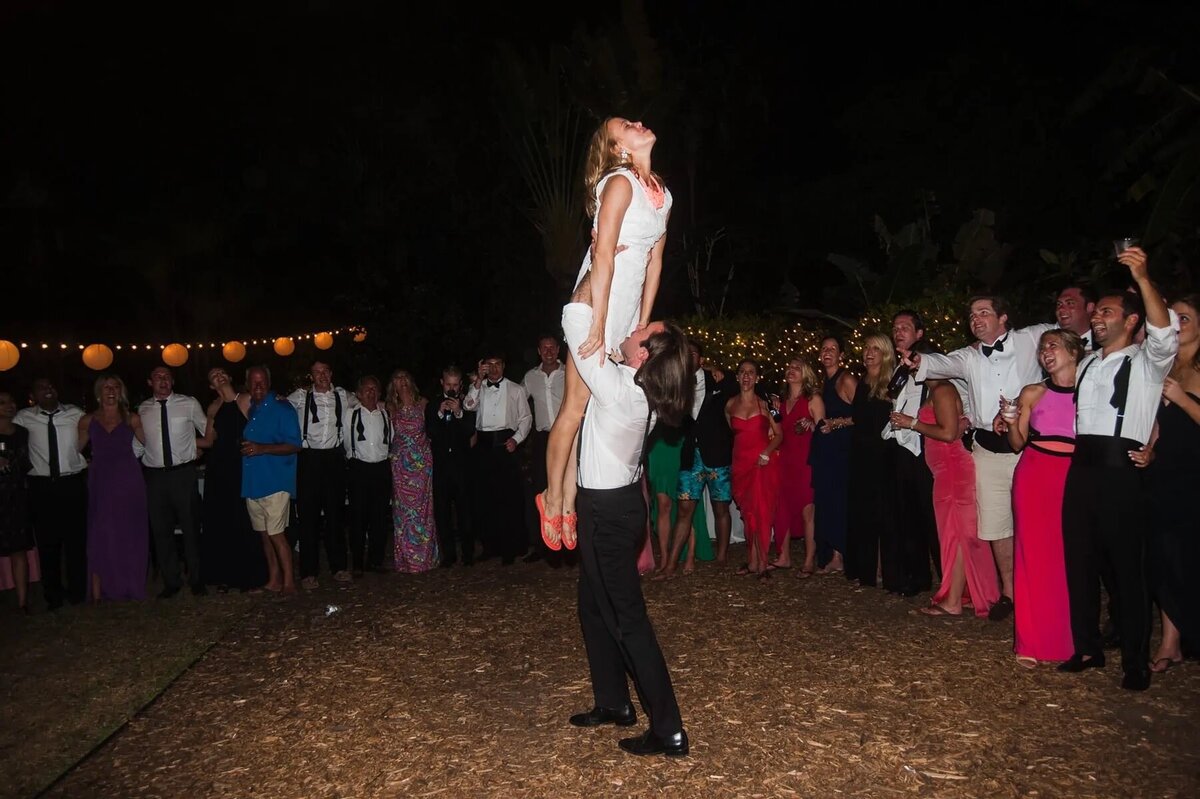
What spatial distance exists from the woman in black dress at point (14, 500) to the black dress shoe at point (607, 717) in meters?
5.64

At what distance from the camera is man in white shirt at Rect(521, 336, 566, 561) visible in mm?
9055

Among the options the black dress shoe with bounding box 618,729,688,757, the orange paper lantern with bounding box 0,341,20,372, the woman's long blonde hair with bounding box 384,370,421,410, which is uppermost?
the orange paper lantern with bounding box 0,341,20,372

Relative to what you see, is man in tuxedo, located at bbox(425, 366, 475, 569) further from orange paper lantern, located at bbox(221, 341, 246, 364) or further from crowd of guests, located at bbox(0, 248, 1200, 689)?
orange paper lantern, located at bbox(221, 341, 246, 364)

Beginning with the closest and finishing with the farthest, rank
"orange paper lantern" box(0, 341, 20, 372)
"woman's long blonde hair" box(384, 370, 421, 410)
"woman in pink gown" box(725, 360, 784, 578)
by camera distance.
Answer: "woman in pink gown" box(725, 360, 784, 578) → "woman's long blonde hair" box(384, 370, 421, 410) → "orange paper lantern" box(0, 341, 20, 372)

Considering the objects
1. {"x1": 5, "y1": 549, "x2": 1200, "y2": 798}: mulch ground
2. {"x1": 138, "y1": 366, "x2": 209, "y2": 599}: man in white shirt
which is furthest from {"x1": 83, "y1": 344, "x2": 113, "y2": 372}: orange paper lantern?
{"x1": 5, "y1": 549, "x2": 1200, "y2": 798}: mulch ground

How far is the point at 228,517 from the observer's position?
8180mm

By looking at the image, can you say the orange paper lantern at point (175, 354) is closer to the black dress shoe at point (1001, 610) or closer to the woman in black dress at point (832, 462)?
the woman in black dress at point (832, 462)

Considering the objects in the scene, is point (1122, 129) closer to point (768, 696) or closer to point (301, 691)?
point (768, 696)

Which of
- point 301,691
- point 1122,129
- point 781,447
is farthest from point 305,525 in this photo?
point 1122,129

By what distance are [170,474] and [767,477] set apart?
5132 mm

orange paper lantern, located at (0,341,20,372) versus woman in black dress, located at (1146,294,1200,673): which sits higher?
orange paper lantern, located at (0,341,20,372)

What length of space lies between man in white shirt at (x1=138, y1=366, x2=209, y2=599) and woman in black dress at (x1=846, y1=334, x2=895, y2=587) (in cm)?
557

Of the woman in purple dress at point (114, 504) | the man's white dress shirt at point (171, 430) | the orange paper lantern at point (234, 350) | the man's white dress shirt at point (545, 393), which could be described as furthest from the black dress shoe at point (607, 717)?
the orange paper lantern at point (234, 350)

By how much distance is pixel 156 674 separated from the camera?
6.22 metres
